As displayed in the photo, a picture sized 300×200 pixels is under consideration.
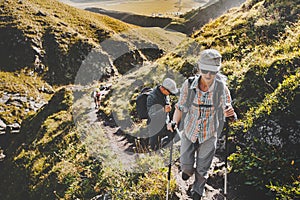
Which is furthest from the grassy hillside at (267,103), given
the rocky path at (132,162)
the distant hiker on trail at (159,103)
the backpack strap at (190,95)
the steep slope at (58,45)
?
the steep slope at (58,45)

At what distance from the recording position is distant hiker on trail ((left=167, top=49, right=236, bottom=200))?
5570 mm

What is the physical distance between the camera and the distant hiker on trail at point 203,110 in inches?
219

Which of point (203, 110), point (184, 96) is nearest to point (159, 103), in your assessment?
point (184, 96)

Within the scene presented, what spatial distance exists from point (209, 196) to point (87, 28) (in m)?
55.1

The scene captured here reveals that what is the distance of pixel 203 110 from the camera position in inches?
223

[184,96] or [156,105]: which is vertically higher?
[184,96]

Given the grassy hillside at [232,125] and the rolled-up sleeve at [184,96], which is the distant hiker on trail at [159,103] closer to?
the grassy hillside at [232,125]

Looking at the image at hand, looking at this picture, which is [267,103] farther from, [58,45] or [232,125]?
[58,45]

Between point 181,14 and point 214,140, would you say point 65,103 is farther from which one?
point 181,14

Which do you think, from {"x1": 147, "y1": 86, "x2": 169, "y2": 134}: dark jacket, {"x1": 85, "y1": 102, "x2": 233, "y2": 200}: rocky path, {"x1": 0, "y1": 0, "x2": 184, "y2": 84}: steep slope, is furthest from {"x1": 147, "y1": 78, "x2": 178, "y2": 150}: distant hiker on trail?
{"x1": 0, "y1": 0, "x2": 184, "y2": 84}: steep slope

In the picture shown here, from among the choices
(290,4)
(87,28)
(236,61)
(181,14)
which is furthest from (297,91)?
(181,14)

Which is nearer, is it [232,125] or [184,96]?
[184,96]

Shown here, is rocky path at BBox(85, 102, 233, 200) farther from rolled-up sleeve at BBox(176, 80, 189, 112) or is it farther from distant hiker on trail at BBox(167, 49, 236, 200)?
rolled-up sleeve at BBox(176, 80, 189, 112)

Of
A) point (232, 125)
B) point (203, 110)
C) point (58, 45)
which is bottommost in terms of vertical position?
point (58, 45)
